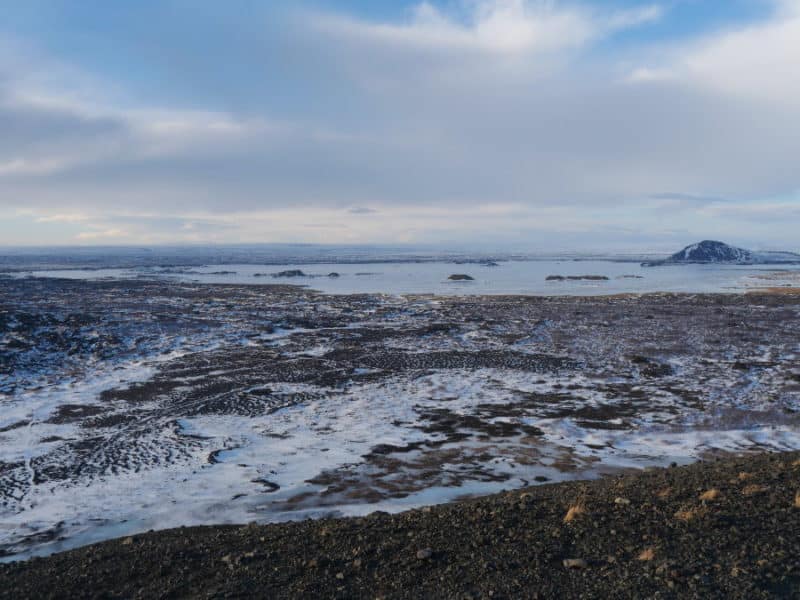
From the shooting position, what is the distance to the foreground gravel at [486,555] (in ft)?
24.7

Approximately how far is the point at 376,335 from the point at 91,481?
22630 millimetres

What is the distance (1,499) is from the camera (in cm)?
1252

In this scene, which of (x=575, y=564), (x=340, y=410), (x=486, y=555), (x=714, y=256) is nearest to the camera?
(x=575, y=564)

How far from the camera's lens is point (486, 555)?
8.42 meters

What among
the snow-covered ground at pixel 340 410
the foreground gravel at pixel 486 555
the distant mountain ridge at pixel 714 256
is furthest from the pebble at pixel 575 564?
the distant mountain ridge at pixel 714 256

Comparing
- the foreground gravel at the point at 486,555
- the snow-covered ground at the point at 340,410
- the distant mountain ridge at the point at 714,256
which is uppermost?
the distant mountain ridge at the point at 714,256

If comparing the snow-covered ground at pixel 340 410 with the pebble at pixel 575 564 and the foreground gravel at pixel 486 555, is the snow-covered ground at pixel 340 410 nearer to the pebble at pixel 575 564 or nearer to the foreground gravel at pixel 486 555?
the foreground gravel at pixel 486 555

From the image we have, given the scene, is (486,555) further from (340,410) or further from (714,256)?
(714,256)

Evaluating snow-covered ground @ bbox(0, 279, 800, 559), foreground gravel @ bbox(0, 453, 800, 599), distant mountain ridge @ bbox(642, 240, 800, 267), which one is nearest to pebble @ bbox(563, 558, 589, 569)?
foreground gravel @ bbox(0, 453, 800, 599)

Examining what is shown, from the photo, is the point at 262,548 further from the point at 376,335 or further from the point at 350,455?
the point at 376,335

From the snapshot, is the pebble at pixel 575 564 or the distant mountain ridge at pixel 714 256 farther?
the distant mountain ridge at pixel 714 256

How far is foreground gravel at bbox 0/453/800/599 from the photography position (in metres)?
7.54

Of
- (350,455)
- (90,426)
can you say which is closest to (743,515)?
(350,455)

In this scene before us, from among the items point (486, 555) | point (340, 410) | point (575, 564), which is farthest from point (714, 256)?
point (486, 555)
